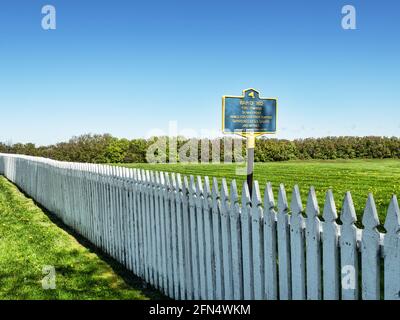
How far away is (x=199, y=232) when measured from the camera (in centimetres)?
475

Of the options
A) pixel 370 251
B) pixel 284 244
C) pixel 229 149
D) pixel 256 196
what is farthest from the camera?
pixel 229 149

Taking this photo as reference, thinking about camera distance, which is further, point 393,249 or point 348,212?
point 348,212

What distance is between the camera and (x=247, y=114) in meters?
8.53

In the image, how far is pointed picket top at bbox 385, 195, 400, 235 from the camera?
105 inches

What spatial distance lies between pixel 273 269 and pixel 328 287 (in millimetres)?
605

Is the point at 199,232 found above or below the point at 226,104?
below

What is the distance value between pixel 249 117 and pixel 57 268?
4442mm

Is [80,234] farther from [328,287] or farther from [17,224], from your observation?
[328,287]

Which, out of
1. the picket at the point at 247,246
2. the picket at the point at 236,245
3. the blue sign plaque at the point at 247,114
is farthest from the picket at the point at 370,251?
the blue sign plaque at the point at 247,114

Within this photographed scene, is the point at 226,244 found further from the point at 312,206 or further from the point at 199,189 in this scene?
the point at 312,206

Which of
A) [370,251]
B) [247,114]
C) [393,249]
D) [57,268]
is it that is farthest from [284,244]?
[247,114]

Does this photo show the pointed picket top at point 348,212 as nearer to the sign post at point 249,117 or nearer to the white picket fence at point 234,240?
the white picket fence at point 234,240
